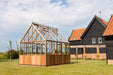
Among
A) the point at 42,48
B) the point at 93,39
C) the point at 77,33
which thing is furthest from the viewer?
the point at 77,33

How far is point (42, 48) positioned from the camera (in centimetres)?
1891

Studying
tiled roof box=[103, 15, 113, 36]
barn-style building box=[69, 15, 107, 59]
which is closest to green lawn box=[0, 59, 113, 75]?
tiled roof box=[103, 15, 113, 36]

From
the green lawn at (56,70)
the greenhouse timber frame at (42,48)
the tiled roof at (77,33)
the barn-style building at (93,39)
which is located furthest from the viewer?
the tiled roof at (77,33)

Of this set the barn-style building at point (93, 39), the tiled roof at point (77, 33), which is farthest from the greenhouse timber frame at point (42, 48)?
the tiled roof at point (77, 33)

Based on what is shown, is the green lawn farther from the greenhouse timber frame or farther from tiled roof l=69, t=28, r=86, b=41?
tiled roof l=69, t=28, r=86, b=41

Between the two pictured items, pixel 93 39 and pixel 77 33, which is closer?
pixel 93 39

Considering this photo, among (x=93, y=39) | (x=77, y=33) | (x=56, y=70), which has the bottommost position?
(x=56, y=70)

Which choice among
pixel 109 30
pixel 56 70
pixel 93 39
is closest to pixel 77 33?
pixel 93 39

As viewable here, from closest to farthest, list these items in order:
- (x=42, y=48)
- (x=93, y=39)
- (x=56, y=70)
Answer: (x=56, y=70), (x=42, y=48), (x=93, y=39)

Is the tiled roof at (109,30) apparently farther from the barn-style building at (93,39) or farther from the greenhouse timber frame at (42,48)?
the barn-style building at (93,39)

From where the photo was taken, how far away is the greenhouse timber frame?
1752 cm

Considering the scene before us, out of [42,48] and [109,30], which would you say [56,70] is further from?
[109,30]

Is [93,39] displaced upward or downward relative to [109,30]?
downward

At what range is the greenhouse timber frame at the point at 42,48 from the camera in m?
17.5
